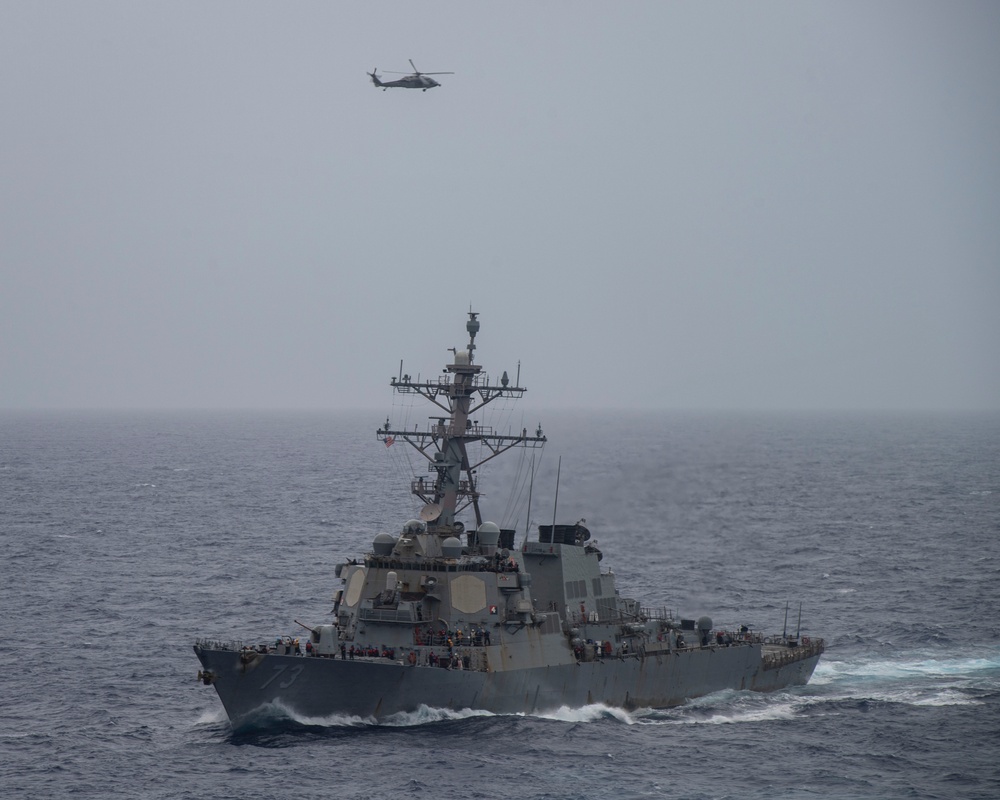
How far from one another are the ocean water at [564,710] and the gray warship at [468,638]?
2.60 ft

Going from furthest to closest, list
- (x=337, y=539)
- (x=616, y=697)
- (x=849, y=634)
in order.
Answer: (x=337, y=539) < (x=849, y=634) < (x=616, y=697)

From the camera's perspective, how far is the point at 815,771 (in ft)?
122

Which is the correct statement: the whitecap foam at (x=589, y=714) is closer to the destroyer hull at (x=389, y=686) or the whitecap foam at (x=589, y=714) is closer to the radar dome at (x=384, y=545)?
the destroyer hull at (x=389, y=686)

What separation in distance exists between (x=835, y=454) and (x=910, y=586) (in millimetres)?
111881

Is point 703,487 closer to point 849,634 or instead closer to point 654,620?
point 849,634

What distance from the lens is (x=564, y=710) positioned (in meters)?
43.0

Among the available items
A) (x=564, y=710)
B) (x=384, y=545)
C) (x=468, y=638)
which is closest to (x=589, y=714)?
(x=564, y=710)

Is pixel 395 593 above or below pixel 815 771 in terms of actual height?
above

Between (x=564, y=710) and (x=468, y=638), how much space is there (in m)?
4.32

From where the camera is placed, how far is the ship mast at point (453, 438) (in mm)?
44719

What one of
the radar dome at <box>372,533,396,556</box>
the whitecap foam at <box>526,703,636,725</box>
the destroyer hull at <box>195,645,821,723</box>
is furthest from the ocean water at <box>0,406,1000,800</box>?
the radar dome at <box>372,533,396,556</box>

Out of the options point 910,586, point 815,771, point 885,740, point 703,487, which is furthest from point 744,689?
point 703,487

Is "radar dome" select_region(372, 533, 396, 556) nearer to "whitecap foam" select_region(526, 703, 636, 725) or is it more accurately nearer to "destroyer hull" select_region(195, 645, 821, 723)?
"destroyer hull" select_region(195, 645, 821, 723)

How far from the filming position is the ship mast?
4472 centimetres
